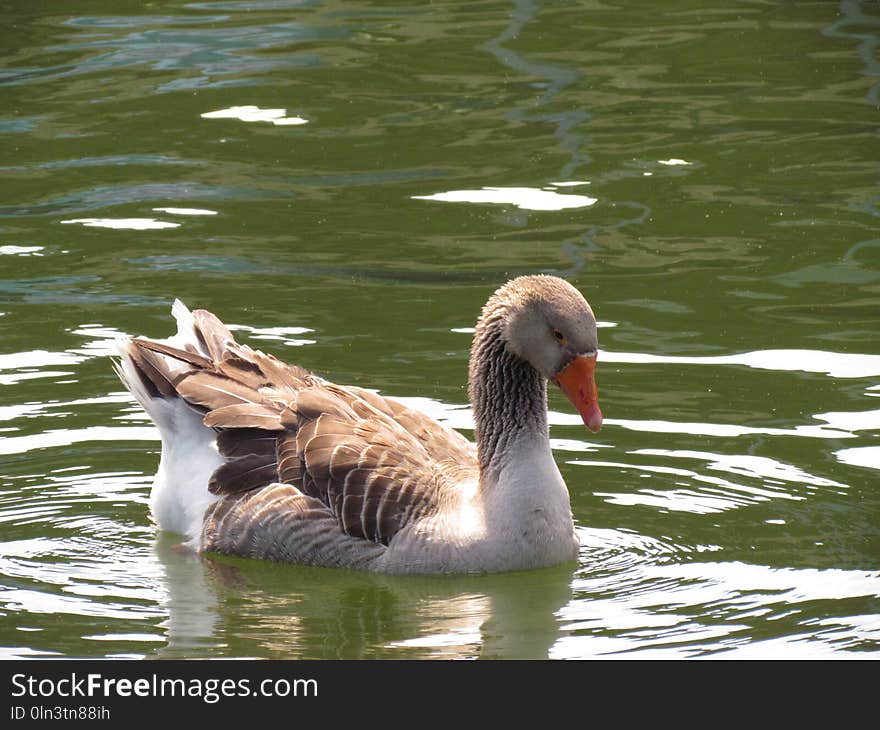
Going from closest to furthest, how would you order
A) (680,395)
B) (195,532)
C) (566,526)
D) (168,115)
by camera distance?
(566,526) → (195,532) → (680,395) → (168,115)

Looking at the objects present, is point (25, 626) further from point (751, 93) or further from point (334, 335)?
point (751, 93)

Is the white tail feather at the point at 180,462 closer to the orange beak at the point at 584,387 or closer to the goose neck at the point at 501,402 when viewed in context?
the goose neck at the point at 501,402

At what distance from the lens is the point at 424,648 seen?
987cm

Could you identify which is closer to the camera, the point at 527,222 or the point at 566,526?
the point at 566,526

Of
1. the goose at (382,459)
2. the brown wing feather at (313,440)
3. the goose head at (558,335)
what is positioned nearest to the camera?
the goose head at (558,335)

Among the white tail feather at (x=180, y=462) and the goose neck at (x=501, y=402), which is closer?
Result: the goose neck at (x=501, y=402)

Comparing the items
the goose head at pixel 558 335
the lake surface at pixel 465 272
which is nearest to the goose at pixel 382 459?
the goose head at pixel 558 335

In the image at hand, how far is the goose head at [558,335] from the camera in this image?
35.2 feet

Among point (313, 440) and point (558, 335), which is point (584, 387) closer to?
point (558, 335)

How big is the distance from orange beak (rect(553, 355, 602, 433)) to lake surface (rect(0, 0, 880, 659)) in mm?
906

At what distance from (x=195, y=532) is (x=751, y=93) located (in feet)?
39.5

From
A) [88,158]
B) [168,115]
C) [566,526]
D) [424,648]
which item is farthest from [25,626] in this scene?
[168,115]

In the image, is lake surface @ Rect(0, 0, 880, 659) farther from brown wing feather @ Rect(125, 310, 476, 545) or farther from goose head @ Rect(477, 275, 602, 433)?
goose head @ Rect(477, 275, 602, 433)

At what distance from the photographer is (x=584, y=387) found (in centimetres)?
1080
